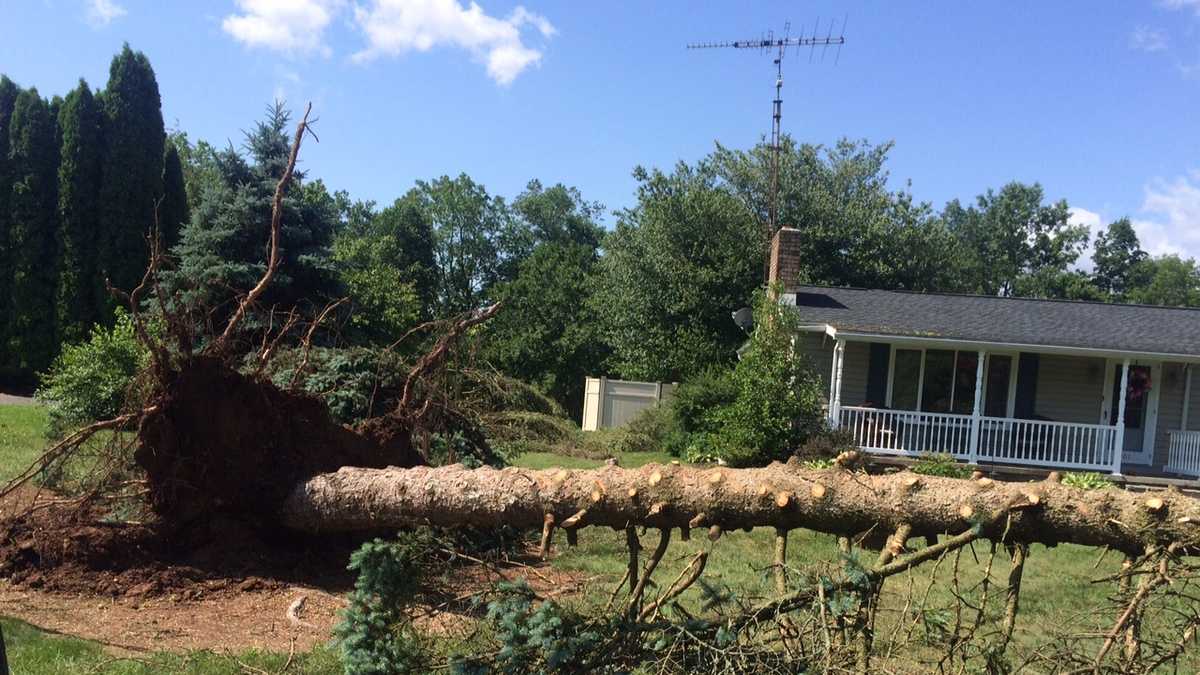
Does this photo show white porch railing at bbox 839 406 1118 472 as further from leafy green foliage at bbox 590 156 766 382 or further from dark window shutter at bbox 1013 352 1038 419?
leafy green foliage at bbox 590 156 766 382

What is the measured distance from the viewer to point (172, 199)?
25.0 metres

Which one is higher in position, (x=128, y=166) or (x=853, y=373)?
(x=128, y=166)

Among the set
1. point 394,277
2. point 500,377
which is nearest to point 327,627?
point 500,377

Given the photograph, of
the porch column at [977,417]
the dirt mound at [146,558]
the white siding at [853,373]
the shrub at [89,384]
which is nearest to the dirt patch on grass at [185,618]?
the dirt mound at [146,558]

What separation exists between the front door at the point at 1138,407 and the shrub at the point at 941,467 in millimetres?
4230

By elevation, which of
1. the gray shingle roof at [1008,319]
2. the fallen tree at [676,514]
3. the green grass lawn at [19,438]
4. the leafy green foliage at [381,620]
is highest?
the gray shingle roof at [1008,319]

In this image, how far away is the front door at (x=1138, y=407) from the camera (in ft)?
54.4

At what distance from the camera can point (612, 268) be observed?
27.5 meters

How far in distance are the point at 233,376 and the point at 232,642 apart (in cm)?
205

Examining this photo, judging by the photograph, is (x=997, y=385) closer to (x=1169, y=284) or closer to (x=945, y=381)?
(x=945, y=381)

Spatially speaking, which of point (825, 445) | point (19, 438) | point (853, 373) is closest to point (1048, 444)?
point (853, 373)

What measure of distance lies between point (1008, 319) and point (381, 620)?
16067 mm

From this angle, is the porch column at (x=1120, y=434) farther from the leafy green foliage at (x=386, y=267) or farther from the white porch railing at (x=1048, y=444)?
the leafy green foliage at (x=386, y=267)

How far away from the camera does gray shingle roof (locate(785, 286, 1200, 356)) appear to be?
1562 centimetres
